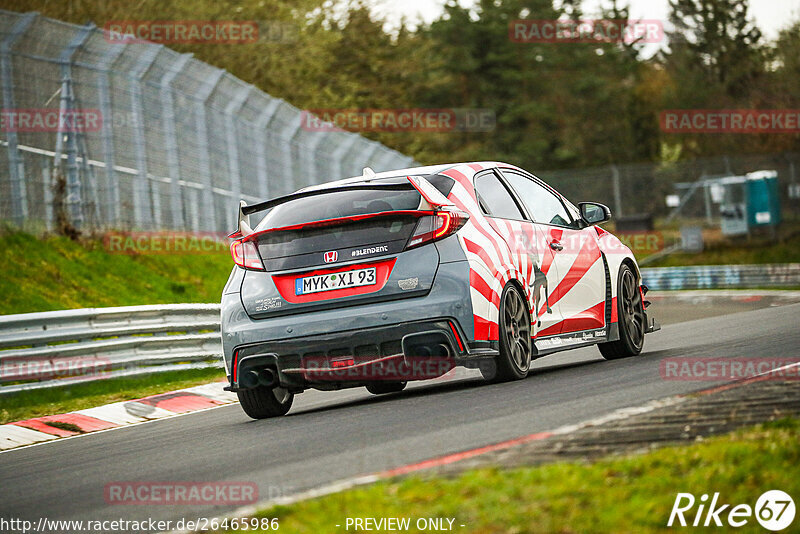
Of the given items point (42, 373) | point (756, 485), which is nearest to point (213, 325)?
point (42, 373)

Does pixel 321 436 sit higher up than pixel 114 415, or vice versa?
pixel 321 436

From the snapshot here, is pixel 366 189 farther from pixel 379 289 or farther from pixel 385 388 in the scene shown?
pixel 385 388

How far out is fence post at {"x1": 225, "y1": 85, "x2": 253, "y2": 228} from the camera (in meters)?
22.0

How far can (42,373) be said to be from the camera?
11.9 metres

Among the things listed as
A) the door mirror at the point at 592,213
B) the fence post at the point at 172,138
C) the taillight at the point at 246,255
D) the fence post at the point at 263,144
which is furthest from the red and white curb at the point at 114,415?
the fence post at the point at 263,144

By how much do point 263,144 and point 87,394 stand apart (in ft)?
39.8

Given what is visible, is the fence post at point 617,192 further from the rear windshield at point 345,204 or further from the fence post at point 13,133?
the rear windshield at point 345,204

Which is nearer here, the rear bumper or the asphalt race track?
the asphalt race track

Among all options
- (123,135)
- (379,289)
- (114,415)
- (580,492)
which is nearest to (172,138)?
(123,135)

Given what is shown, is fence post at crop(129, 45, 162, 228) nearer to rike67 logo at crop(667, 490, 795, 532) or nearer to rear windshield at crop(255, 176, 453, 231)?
rear windshield at crop(255, 176, 453, 231)

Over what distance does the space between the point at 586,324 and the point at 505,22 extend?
66038mm

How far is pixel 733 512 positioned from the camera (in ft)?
13.7

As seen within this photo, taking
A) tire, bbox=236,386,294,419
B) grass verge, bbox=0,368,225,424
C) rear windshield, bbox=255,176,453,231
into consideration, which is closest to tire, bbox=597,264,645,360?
rear windshield, bbox=255,176,453,231

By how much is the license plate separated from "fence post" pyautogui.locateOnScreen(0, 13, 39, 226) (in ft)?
32.2
